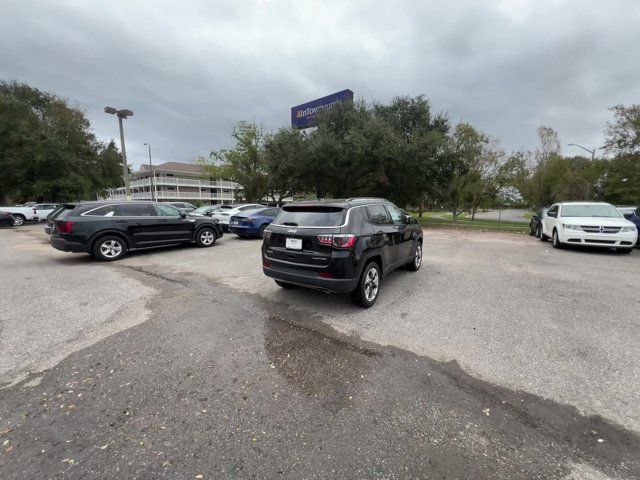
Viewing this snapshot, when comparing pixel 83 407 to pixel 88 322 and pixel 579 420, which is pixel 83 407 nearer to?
pixel 88 322

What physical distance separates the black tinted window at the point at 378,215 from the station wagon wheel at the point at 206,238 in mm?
7199

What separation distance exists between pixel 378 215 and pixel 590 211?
8.72 metres

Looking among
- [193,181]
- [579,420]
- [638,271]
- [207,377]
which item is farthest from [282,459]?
[193,181]

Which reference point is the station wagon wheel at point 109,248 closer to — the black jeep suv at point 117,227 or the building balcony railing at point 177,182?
the black jeep suv at point 117,227

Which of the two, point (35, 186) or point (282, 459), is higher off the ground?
point (35, 186)

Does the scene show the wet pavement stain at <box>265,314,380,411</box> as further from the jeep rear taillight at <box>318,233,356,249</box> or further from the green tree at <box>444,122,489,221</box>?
the green tree at <box>444,122,489,221</box>

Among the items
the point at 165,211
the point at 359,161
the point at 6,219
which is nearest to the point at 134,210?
the point at 165,211

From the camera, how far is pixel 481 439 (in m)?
2.10

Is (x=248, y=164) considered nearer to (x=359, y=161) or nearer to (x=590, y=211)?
(x=359, y=161)

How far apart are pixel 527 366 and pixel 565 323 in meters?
1.57

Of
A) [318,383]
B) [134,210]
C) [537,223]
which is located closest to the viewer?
[318,383]

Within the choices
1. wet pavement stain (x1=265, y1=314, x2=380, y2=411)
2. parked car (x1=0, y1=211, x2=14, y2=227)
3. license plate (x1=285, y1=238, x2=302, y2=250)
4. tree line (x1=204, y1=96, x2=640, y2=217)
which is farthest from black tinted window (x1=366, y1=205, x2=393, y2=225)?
parked car (x1=0, y1=211, x2=14, y2=227)

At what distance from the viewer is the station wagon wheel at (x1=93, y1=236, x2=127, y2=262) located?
7816 mm

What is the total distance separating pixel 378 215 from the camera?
5156 millimetres
